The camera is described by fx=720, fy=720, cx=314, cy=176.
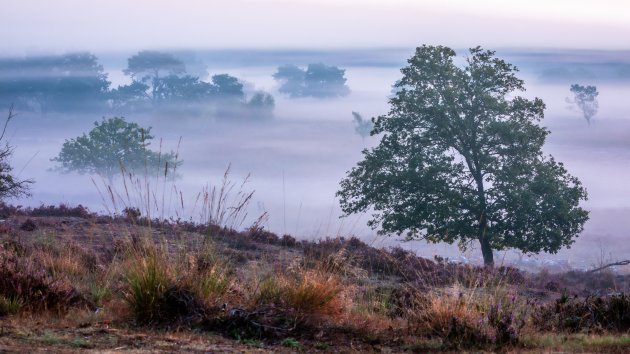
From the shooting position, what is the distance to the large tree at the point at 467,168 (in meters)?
27.5

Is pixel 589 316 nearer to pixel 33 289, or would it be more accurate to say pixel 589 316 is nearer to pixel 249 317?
pixel 249 317

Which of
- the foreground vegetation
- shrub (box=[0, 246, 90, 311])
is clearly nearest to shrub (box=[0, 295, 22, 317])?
the foreground vegetation

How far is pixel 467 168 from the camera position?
29359 mm

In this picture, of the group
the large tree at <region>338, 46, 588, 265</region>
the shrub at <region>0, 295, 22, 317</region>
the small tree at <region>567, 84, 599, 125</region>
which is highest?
the small tree at <region>567, 84, 599, 125</region>

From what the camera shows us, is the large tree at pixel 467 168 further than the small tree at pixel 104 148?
No

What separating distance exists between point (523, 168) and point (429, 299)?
2098 cm

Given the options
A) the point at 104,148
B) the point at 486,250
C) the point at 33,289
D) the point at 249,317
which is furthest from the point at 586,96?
the point at 33,289

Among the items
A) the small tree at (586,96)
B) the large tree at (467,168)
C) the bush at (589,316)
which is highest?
the small tree at (586,96)

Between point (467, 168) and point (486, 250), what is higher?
point (467, 168)

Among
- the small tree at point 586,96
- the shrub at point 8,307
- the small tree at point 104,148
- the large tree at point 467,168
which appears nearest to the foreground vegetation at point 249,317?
the shrub at point 8,307

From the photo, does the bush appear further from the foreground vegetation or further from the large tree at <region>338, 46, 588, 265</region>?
the large tree at <region>338, 46, 588, 265</region>

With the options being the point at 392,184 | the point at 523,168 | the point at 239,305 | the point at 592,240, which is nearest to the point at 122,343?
the point at 239,305

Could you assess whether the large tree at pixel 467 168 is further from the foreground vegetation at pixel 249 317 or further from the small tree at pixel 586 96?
the small tree at pixel 586 96

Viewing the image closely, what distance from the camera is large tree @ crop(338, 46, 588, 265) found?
90.3 ft
